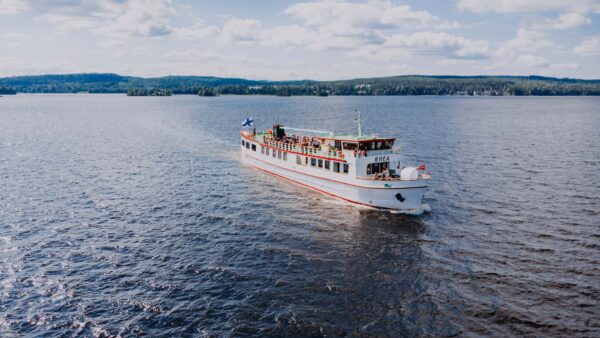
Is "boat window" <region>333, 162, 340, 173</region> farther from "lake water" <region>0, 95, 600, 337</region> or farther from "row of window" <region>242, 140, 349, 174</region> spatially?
"lake water" <region>0, 95, 600, 337</region>

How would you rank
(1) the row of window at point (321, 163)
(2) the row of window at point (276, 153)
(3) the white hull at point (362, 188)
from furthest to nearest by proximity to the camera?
1. (2) the row of window at point (276, 153)
2. (1) the row of window at point (321, 163)
3. (3) the white hull at point (362, 188)

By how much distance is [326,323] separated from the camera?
26.0m

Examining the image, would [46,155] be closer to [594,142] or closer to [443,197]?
[443,197]

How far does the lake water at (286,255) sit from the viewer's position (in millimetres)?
26391

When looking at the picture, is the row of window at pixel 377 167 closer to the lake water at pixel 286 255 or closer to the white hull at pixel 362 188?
the white hull at pixel 362 188

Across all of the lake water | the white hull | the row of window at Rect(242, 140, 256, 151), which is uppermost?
the row of window at Rect(242, 140, 256, 151)

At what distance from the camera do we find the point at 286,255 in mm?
35344

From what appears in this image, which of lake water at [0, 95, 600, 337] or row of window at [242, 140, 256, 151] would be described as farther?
row of window at [242, 140, 256, 151]

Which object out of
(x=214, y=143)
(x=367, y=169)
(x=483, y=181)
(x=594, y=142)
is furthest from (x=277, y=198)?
(x=594, y=142)

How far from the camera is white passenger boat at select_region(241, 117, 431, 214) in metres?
45.7

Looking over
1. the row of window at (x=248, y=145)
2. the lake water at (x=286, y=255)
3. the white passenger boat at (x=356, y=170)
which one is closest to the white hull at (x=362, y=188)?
the white passenger boat at (x=356, y=170)

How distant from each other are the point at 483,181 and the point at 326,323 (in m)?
40.3

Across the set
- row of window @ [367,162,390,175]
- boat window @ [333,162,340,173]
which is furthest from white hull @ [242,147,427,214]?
row of window @ [367,162,390,175]

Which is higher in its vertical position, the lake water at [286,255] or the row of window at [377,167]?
the row of window at [377,167]
